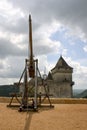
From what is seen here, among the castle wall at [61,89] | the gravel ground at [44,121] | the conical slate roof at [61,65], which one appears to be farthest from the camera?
the conical slate roof at [61,65]

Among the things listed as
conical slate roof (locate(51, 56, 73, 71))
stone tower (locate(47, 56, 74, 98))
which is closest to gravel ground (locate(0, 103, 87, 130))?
stone tower (locate(47, 56, 74, 98))

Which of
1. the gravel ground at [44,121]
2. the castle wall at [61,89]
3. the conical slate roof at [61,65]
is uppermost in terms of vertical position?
the conical slate roof at [61,65]

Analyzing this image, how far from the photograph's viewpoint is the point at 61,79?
52.0 metres

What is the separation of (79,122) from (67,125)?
0.76m

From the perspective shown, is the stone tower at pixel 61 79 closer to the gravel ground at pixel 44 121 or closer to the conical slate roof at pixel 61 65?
the conical slate roof at pixel 61 65

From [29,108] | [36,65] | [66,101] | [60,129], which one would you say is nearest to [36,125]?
[60,129]

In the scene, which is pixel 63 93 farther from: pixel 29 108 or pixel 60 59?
pixel 29 108

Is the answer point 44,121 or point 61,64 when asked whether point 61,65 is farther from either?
point 44,121

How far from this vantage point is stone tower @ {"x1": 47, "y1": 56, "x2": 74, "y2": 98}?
50656 mm

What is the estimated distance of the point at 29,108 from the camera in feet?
51.7

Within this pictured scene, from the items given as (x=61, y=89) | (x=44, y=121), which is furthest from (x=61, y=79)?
(x=44, y=121)

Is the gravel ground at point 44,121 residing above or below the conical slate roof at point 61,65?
below

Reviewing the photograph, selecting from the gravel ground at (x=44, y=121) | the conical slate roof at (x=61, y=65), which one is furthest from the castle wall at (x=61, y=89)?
the gravel ground at (x=44, y=121)

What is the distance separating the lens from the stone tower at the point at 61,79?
50.7m
